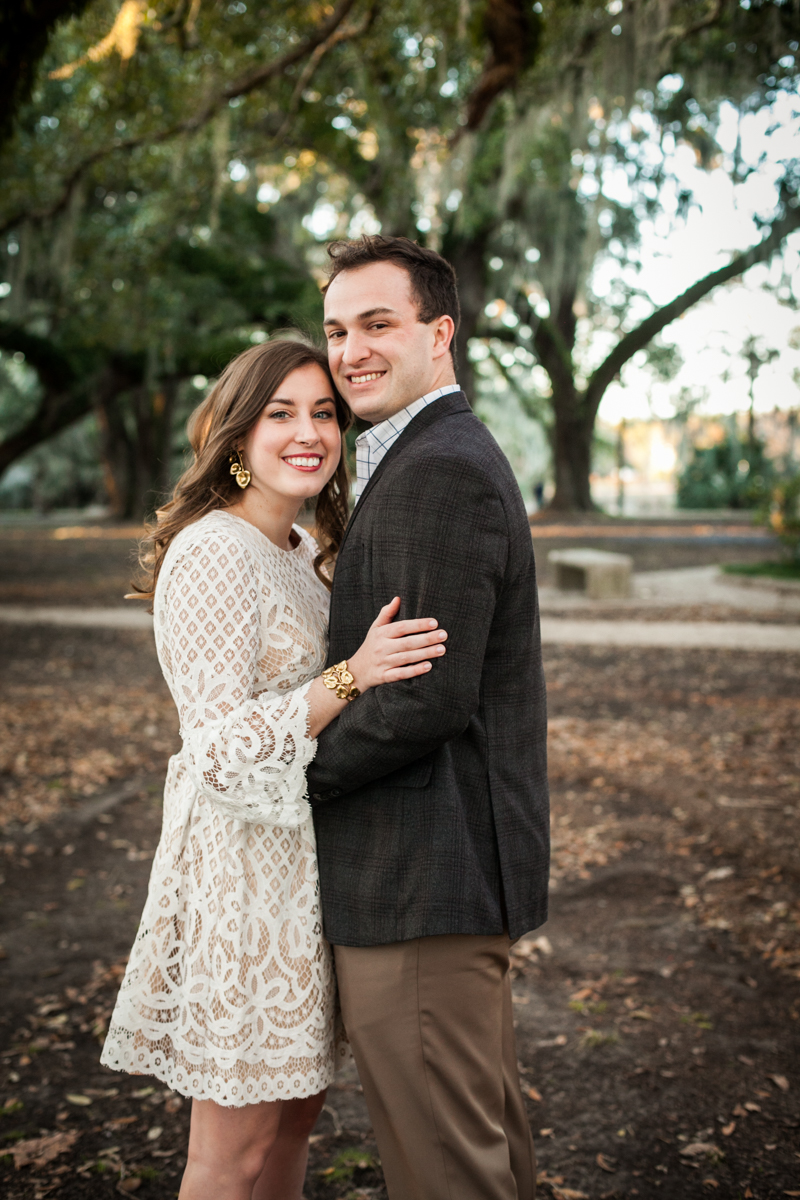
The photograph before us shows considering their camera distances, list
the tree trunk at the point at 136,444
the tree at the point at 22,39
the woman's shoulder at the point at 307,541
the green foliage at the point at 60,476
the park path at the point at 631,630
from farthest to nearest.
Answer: the green foliage at the point at 60,476 → the tree trunk at the point at 136,444 → the park path at the point at 631,630 → the tree at the point at 22,39 → the woman's shoulder at the point at 307,541

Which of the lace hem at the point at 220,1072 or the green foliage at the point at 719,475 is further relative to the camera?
the green foliage at the point at 719,475

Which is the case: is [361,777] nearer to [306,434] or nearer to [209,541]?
[209,541]

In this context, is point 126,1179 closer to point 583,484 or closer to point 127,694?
point 127,694

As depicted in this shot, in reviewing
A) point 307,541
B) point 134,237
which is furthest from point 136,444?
point 307,541

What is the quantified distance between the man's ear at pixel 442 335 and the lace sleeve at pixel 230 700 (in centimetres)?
53

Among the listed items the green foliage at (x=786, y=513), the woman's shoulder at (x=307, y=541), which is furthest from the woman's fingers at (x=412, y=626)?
the green foliage at (x=786, y=513)

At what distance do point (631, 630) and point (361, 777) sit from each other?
29.9 ft

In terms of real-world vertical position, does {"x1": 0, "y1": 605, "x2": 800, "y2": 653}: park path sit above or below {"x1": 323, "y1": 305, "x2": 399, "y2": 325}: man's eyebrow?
below

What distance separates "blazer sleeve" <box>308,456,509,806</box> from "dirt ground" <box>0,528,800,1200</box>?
1588 millimetres

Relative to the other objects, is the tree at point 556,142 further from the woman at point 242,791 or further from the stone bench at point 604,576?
the woman at point 242,791

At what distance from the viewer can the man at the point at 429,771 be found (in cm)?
158

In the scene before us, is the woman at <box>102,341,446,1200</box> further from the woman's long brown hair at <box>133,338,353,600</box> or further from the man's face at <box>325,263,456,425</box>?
the man's face at <box>325,263,456,425</box>

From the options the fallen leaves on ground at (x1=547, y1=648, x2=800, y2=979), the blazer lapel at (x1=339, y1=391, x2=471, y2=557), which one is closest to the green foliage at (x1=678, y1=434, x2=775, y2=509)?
the fallen leaves on ground at (x1=547, y1=648, x2=800, y2=979)

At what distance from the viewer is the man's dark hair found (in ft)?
5.87
